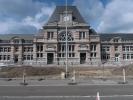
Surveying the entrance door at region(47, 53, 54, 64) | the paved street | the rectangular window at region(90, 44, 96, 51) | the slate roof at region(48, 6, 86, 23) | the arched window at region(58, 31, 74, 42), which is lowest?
the paved street

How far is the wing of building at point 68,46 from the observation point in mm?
85438

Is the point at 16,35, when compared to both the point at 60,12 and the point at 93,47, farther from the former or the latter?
the point at 93,47

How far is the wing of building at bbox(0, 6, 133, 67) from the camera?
85438 mm

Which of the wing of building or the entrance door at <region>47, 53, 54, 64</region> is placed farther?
the entrance door at <region>47, 53, 54, 64</region>

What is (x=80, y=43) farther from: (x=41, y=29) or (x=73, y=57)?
(x=41, y=29)

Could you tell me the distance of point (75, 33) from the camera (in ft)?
284

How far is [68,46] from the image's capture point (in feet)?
282

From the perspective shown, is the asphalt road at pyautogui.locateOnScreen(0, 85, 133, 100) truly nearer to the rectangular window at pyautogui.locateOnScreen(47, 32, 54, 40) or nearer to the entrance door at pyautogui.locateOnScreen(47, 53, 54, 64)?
the entrance door at pyautogui.locateOnScreen(47, 53, 54, 64)

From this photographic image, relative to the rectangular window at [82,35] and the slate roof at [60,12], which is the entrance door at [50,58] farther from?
the slate roof at [60,12]

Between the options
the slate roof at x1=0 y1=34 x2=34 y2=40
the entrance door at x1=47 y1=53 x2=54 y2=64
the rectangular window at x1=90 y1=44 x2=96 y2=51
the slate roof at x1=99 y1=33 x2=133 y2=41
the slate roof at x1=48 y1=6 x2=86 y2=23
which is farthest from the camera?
the slate roof at x1=0 y1=34 x2=34 y2=40

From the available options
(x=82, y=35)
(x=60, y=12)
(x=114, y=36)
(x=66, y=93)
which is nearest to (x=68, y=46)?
(x=82, y=35)

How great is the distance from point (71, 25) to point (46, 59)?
1329 centimetres

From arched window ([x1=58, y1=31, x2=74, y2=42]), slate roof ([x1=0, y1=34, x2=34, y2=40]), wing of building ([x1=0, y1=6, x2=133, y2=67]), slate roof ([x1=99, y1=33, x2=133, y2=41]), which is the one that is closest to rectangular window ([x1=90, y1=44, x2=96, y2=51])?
wing of building ([x1=0, y1=6, x2=133, y2=67])

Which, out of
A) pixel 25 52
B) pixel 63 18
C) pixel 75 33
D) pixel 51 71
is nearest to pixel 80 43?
pixel 75 33
